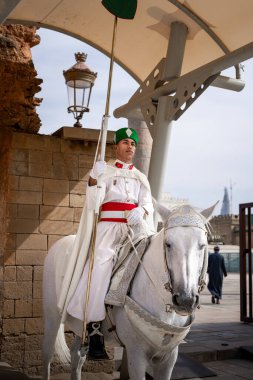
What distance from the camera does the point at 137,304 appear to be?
3.73m

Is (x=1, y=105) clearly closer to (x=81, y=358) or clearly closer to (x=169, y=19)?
(x=169, y=19)

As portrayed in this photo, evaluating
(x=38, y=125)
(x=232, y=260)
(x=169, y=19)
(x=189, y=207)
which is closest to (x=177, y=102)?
(x=169, y=19)

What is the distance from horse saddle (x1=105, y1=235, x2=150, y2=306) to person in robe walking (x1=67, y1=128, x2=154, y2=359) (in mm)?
83

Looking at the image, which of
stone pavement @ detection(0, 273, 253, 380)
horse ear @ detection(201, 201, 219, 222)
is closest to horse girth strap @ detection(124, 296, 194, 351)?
horse ear @ detection(201, 201, 219, 222)

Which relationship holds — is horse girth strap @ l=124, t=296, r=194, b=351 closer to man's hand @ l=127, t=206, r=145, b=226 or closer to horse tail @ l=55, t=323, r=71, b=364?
man's hand @ l=127, t=206, r=145, b=226

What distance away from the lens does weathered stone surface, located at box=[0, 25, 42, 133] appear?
6355 millimetres

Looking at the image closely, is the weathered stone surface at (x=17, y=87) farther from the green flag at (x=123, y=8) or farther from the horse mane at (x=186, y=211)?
the horse mane at (x=186, y=211)

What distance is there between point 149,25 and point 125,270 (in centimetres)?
498

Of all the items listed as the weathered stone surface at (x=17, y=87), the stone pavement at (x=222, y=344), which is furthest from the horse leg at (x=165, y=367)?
the weathered stone surface at (x=17, y=87)

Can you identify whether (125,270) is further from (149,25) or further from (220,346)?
(149,25)

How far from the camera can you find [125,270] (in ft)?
13.0

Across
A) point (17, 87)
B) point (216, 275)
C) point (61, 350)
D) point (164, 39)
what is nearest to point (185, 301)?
point (61, 350)

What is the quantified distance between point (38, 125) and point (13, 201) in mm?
1120

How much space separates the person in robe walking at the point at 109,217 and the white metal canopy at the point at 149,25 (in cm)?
325
